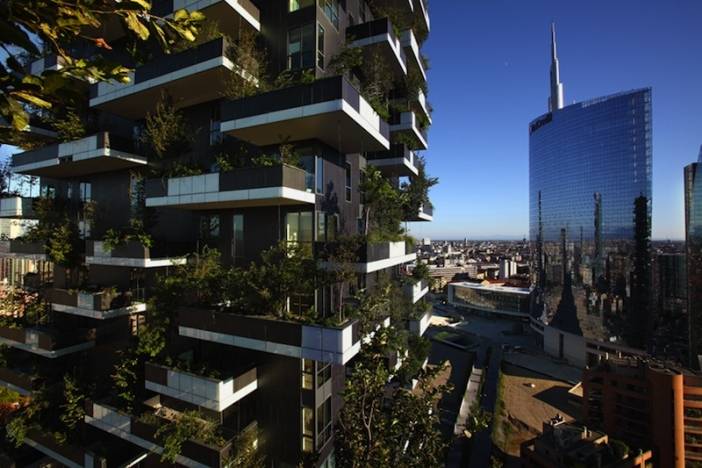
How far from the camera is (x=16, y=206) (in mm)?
16734

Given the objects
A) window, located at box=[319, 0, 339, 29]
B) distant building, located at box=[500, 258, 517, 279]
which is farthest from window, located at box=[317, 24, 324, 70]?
distant building, located at box=[500, 258, 517, 279]

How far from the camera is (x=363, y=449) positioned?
7.28m

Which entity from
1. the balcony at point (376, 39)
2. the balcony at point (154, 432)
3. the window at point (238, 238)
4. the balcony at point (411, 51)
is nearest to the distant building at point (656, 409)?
the balcony at point (411, 51)

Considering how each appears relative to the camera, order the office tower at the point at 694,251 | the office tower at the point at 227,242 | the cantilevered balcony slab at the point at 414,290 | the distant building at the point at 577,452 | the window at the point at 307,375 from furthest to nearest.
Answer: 1. the office tower at the point at 694,251
2. the distant building at the point at 577,452
3. the cantilevered balcony slab at the point at 414,290
4. the window at the point at 307,375
5. the office tower at the point at 227,242

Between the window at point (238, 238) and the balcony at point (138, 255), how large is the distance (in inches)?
77.6

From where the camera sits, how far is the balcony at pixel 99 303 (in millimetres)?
12484

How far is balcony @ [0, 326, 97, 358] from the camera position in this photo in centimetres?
1385

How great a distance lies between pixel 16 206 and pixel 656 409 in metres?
46.9

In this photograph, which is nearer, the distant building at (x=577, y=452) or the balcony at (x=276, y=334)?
the balcony at (x=276, y=334)

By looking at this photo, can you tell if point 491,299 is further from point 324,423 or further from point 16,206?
point 16,206

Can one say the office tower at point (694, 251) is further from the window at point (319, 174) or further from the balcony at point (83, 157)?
the balcony at point (83, 157)

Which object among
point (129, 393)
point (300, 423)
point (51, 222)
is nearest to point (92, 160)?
point (51, 222)

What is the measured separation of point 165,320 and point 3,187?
17.4 m

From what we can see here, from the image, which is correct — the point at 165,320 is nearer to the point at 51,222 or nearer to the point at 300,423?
the point at 300,423
